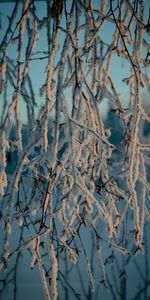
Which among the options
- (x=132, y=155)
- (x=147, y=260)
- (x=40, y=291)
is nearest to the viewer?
(x=132, y=155)

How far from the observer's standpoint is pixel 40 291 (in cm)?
478

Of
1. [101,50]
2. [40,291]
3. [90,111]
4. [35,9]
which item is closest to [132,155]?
[90,111]

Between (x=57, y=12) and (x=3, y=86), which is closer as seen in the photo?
(x=57, y=12)

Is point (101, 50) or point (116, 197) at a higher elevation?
point (101, 50)

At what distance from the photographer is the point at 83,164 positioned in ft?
4.17

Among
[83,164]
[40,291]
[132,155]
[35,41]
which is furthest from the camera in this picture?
[40,291]

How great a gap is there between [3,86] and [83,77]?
0.35 meters

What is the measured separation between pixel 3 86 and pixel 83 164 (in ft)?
1.48

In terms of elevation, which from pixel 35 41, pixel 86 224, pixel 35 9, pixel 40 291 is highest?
pixel 35 9

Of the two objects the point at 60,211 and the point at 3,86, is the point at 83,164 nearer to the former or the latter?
the point at 60,211

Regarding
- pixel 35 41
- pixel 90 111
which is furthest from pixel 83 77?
pixel 35 41

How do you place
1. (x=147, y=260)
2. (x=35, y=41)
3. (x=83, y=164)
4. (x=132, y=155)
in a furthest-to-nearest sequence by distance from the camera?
(x=147, y=260) → (x=83, y=164) → (x=35, y=41) → (x=132, y=155)

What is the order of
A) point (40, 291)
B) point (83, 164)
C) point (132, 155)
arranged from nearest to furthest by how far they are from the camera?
point (132, 155) < point (83, 164) < point (40, 291)

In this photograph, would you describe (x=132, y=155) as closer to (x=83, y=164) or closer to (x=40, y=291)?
(x=83, y=164)
